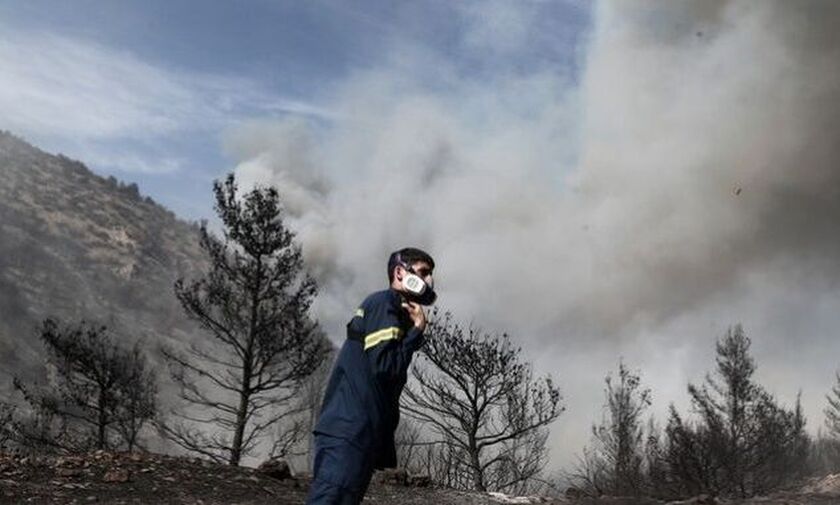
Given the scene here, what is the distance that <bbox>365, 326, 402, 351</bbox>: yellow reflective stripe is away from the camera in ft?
11.0

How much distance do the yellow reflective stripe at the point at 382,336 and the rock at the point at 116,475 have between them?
5.52 m

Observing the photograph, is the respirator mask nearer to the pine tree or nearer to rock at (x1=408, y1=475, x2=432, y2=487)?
rock at (x1=408, y1=475, x2=432, y2=487)

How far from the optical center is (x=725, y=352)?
28.8 metres

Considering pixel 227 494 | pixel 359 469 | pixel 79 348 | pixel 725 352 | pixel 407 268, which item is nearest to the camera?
pixel 359 469

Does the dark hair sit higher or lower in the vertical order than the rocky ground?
higher

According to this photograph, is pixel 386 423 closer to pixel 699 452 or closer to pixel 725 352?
pixel 699 452

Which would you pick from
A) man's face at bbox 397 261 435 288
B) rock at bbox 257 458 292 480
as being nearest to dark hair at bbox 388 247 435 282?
man's face at bbox 397 261 435 288

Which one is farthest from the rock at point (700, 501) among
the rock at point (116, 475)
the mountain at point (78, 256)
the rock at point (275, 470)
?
the mountain at point (78, 256)

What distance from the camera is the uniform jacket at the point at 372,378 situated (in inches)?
132

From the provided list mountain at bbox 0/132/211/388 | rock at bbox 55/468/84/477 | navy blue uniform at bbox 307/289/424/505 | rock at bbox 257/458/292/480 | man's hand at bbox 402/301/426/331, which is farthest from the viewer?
mountain at bbox 0/132/211/388

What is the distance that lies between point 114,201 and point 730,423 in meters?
99.9

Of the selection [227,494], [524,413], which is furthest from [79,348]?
[227,494]

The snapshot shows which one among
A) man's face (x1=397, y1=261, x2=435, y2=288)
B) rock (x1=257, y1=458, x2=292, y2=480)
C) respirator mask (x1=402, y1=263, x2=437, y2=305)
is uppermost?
man's face (x1=397, y1=261, x2=435, y2=288)

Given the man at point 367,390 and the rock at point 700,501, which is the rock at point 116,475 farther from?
the rock at point 700,501
